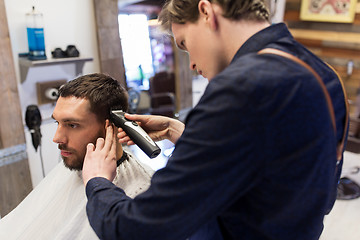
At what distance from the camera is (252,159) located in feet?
2.07

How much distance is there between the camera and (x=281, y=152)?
0.64 meters

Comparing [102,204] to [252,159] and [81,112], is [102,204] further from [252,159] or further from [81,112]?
[81,112]

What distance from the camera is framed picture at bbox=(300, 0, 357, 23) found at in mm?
4219

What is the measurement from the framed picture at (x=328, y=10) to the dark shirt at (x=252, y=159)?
422 centimetres

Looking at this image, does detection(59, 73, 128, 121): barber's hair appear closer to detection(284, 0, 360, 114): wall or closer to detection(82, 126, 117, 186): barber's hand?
detection(82, 126, 117, 186): barber's hand

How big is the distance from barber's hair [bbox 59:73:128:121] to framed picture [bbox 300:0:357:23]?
393cm

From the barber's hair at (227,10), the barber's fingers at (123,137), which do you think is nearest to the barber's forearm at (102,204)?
the barber's fingers at (123,137)

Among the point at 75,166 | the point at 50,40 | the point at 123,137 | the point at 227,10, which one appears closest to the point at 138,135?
the point at 123,137

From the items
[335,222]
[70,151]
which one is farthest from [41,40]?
[335,222]

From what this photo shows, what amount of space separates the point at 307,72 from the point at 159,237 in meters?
0.48

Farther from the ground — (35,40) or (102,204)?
(35,40)

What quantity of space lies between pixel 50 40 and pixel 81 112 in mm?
1283

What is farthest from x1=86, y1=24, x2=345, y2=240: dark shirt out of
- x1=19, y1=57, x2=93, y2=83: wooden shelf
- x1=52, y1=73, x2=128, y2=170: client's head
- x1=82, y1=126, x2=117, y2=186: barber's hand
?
x1=19, y1=57, x2=93, y2=83: wooden shelf

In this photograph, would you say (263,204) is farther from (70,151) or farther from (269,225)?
(70,151)
